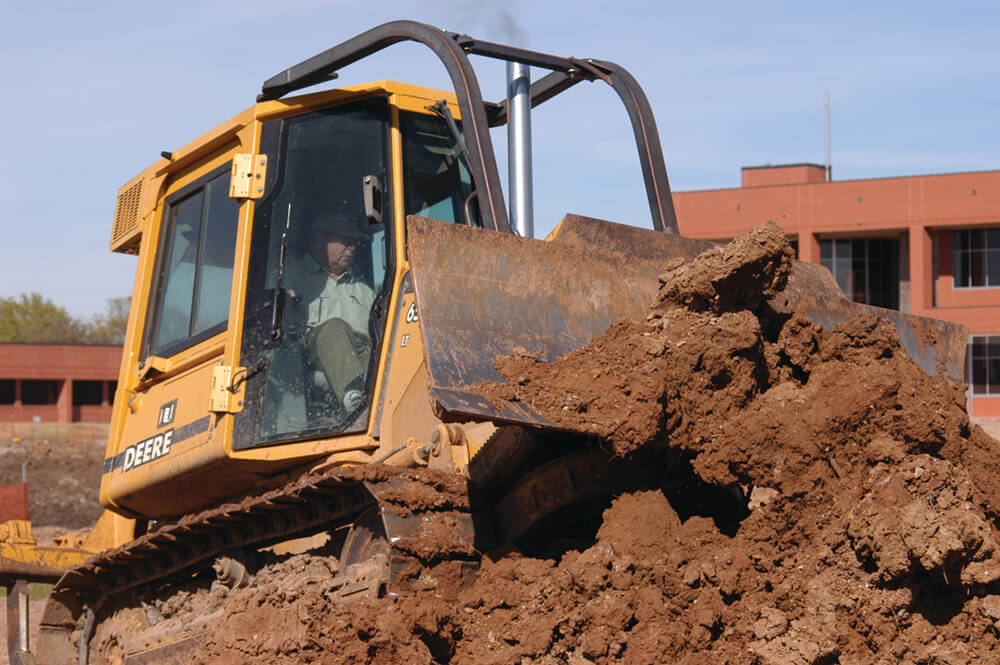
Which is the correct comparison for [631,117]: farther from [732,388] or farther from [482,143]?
[732,388]

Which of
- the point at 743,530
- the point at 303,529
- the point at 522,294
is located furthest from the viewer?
the point at 303,529

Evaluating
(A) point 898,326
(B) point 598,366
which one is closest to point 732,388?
(B) point 598,366

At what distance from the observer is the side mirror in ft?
18.9

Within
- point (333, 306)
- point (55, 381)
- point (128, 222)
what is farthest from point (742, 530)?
point (55, 381)

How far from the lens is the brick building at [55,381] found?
38.0 meters

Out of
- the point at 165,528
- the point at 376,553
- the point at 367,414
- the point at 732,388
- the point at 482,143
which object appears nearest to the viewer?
the point at 732,388

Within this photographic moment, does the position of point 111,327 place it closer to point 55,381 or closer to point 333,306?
point 55,381

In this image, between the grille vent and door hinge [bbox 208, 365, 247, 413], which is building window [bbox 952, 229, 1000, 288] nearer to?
the grille vent

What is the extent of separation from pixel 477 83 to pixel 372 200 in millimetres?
849

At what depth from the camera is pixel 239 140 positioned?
6.25 metres

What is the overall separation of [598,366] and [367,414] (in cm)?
152

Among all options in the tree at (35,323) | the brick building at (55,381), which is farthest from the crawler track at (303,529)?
the tree at (35,323)

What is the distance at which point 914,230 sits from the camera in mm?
28219

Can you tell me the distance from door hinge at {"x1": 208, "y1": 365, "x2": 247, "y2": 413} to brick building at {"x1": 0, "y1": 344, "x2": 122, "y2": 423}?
33.8m
